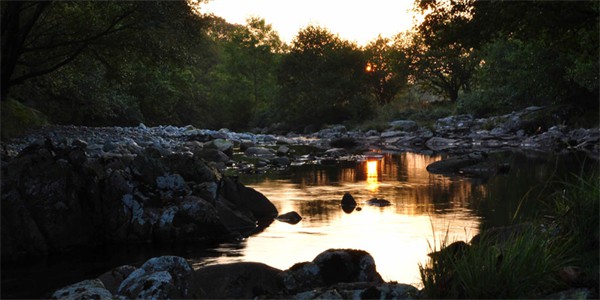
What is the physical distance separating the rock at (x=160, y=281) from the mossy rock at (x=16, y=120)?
2243 centimetres

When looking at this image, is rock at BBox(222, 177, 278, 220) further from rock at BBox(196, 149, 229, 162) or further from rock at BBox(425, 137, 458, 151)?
rock at BBox(425, 137, 458, 151)

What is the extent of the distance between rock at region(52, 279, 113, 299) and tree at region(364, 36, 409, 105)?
62.8 metres

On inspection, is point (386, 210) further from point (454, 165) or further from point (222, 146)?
point (222, 146)

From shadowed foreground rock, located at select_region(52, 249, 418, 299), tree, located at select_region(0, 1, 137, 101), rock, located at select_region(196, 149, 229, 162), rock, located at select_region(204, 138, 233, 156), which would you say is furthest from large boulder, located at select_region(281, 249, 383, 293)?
rock, located at select_region(204, 138, 233, 156)

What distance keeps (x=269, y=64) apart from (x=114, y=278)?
8280 cm

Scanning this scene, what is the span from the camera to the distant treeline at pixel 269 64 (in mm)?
20281

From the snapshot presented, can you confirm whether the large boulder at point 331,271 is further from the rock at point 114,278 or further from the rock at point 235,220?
the rock at point 235,220

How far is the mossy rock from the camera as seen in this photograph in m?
29.8

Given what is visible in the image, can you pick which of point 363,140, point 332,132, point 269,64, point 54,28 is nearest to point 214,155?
point 54,28

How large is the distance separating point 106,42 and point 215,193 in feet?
45.3

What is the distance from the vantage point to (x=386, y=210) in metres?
17.6

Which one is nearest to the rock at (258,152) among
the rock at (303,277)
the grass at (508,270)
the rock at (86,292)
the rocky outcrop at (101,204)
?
the rocky outcrop at (101,204)

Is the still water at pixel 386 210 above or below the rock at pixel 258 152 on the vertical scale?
below

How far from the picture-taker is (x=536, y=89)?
1619 inches
